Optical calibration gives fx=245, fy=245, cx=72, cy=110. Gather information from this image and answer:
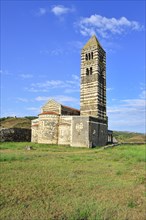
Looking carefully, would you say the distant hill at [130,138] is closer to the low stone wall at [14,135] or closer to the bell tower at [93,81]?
the bell tower at [93,81]

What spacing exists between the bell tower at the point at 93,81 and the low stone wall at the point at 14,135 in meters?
10.2

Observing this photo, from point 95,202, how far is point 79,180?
3255 mm

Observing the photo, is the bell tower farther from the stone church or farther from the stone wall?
the stone wall

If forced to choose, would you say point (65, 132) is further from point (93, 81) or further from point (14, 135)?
point (93, 81)

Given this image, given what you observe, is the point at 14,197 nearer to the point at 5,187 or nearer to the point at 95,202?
the point at 5,187

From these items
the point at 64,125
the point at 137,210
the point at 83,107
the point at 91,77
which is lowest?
the point at 137,210

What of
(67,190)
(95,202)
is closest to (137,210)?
(95,202)

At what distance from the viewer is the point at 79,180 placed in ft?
36.8

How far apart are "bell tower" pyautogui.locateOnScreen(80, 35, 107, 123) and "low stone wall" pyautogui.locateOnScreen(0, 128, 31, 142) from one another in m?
10.2

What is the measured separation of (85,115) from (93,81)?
5422 mm

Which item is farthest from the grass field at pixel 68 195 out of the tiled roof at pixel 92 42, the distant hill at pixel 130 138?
the distant hill at pixel 130 138

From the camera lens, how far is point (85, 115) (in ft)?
125

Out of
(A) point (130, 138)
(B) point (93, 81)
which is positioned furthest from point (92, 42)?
(A) point (130, 138)

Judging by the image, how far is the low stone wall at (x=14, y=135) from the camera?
1396 inches
